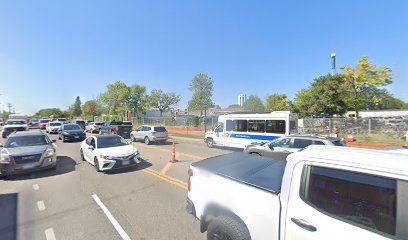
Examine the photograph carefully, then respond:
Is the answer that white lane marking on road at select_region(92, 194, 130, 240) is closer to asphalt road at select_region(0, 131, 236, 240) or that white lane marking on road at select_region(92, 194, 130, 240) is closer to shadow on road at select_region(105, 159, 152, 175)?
asphalt road at select_region(0, 131, 236, 240)

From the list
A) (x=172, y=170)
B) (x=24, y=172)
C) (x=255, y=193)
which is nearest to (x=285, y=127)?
(x=172, y=170)

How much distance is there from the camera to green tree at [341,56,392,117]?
21.6 meters

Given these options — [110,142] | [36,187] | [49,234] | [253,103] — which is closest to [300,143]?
[49,234]

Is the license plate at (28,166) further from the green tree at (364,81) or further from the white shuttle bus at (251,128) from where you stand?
the green tree at (364,81)

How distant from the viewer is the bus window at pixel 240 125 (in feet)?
42.1

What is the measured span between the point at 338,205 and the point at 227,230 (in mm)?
1311

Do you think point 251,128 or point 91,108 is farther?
point 91,108

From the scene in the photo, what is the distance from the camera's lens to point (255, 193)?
2324mm

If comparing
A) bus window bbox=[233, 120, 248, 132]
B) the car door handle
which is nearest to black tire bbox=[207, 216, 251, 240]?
the car door handle

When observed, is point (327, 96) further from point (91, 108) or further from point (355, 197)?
point (91, 108)

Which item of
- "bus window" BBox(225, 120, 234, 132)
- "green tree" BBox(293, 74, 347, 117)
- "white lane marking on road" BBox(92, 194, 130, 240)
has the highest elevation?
"green tree" BBox(293, 74, 347, 117)

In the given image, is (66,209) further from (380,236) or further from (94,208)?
(380,236)

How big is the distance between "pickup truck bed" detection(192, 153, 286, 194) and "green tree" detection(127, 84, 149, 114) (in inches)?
2223

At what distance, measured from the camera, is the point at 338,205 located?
185 cm
